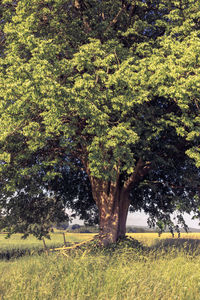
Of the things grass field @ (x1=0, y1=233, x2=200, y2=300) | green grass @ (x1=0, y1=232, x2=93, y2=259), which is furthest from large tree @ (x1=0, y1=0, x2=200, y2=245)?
grass field @ (x1=0, y1=233, x2=200, y2=300)

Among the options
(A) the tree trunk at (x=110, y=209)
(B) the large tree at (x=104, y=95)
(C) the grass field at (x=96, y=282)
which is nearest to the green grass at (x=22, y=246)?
(C) the grass field at (x=96, y=282)

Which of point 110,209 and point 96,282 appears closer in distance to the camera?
point 96,282

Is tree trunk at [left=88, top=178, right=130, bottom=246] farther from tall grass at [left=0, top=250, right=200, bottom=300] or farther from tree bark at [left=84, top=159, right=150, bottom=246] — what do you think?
tall grass at [left=0, top=250, right=200, bottom=300]

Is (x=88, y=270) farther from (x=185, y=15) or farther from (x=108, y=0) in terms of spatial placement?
(x=108, y=0)

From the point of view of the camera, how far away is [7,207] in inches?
734

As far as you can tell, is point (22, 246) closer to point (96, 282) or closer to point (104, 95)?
point (104, 95)

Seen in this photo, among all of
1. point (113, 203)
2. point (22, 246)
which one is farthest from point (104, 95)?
point (22, 246)

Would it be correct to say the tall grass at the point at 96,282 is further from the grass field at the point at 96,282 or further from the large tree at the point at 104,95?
the large tree at the point at 104,95

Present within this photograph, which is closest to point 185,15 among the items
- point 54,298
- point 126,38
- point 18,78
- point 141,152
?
point 126,38

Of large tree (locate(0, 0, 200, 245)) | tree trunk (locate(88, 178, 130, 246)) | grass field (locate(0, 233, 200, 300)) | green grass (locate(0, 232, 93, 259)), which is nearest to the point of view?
grass field (locate(0, 233, 200, 300))

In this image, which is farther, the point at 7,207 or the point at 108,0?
the point at 7,207

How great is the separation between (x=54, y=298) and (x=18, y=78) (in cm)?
877

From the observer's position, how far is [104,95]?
12.5 meters

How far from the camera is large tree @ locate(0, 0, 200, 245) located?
12132 mm
